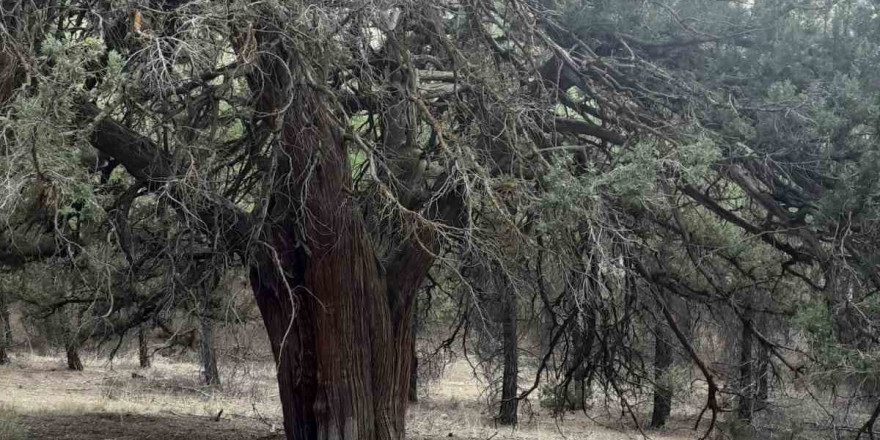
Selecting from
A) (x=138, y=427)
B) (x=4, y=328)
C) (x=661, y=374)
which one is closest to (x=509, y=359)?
(x=661, y=374)

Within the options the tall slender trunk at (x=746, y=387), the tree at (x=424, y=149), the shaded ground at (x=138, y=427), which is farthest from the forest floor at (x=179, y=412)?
the tree at (x=424, y=149)

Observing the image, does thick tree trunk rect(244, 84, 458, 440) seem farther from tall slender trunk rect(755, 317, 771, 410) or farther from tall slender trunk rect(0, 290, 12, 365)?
tall slender trunk rect(0, 290, 12, 365)

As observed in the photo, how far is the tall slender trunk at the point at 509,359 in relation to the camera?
12598 mm

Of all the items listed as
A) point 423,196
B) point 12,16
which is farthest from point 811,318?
point 12,16

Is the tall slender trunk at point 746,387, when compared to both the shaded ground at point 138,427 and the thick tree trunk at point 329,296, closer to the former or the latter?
the thick tree trunk at point 329,296

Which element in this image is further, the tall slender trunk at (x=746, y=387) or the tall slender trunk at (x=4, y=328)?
the tall slender trunk at (x=4, y=328)

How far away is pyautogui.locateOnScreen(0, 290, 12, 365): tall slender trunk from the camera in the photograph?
13.7 metres

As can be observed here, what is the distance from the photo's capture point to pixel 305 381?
9539 mm

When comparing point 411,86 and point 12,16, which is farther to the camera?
point 411,86

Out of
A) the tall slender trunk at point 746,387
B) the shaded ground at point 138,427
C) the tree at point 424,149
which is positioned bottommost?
the shaded ground at point 138,427

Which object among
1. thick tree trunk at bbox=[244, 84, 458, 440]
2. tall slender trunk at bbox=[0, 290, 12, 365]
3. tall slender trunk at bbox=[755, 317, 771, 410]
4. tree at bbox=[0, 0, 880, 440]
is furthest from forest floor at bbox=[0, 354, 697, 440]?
tree at bbox=[0, 0, 880, 440]

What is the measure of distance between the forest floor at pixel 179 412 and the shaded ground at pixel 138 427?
0.01 m

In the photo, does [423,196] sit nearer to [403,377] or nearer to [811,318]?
[403,377]

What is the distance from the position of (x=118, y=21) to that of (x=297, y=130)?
1.72 metres
